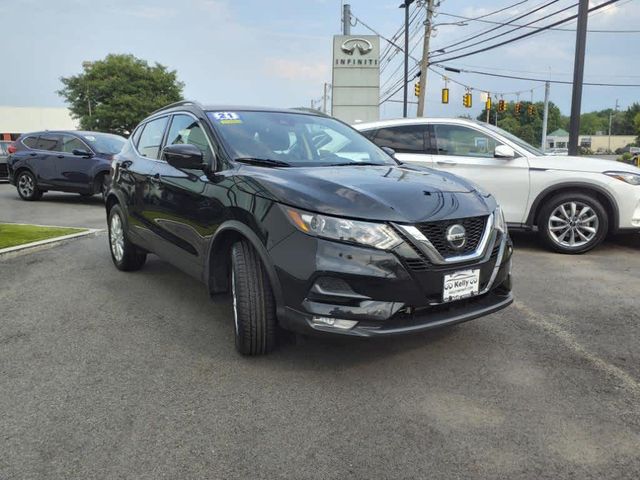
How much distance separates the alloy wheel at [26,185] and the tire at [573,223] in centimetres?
1130

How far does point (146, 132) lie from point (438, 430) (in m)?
4.14

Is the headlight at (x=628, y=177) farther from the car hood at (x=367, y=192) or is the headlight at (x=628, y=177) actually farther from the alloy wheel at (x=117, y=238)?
the alloy wheel at (x=117, y=238)

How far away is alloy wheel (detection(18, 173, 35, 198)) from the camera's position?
12.9 meters

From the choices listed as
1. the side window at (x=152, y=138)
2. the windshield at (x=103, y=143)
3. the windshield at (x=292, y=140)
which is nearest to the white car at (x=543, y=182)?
the windshield at (x=292, y=140)

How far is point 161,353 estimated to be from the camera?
3.72 metres

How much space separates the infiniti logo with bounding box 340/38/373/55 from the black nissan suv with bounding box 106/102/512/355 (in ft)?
57.7

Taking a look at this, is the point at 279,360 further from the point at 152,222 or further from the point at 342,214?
the point at 152,222

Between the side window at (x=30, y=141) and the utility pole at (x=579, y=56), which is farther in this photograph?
the side window at (x=30, y=141)

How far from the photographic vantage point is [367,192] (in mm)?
3188

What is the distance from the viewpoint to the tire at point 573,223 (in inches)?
262

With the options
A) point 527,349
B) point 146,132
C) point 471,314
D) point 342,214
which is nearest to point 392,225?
point 342,214

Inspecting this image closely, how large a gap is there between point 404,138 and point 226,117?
4060 millimetres

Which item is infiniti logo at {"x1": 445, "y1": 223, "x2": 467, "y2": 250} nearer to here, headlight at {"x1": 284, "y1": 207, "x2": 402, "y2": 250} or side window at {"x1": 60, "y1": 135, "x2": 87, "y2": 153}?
headlight at {"x1": 284, "y1": 207, "x2": 402, "y2": 250}

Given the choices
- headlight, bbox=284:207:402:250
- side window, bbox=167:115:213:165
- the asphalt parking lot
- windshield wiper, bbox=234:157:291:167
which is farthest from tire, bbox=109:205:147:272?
headlight, bbox=284:207:402:250
